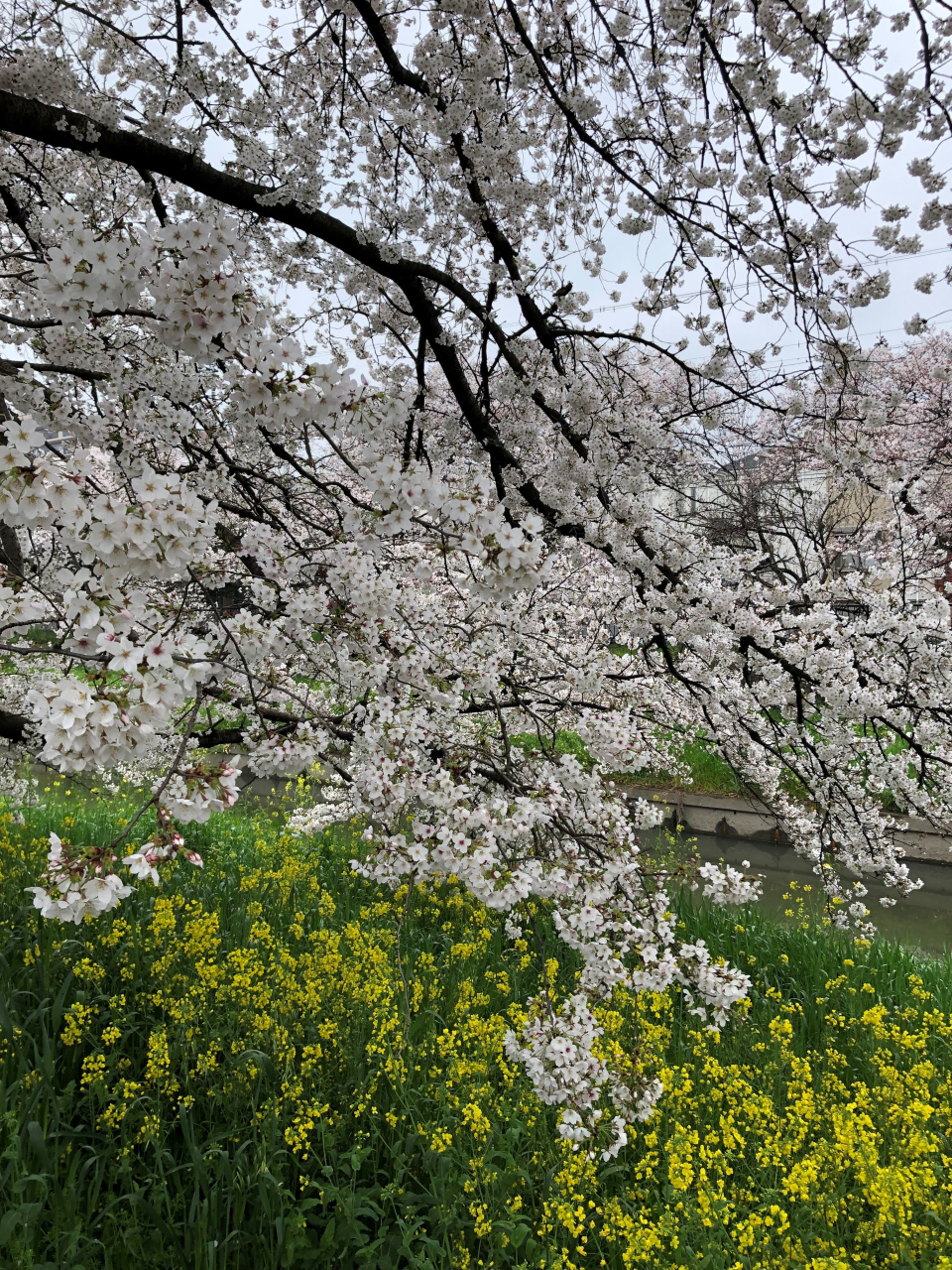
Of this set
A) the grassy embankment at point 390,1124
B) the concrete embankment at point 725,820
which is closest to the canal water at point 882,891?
the concrete embankment at point 725,820

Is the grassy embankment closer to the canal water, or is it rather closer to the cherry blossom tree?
the cherry blossom tree

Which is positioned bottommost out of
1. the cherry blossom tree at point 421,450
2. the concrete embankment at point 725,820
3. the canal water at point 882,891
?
the canal water at point 882,891

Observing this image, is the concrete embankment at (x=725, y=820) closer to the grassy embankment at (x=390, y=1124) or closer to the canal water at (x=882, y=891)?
the canal water at (x=882, y=891)

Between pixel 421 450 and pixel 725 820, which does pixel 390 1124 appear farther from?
pixel 725 820

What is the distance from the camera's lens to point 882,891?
7660 millimetres

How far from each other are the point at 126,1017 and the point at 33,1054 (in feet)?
1.14

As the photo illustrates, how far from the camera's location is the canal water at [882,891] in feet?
22.0

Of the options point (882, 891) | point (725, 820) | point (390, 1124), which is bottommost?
point (882, 891)

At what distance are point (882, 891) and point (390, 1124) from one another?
7255 mm

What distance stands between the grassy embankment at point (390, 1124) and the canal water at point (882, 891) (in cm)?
288

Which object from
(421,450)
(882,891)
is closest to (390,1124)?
(421,450)

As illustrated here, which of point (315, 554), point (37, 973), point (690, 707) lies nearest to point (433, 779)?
point (315, 554)

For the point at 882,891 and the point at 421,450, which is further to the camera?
the point at 882,891

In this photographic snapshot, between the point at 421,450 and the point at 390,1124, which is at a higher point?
the point at 421,450
